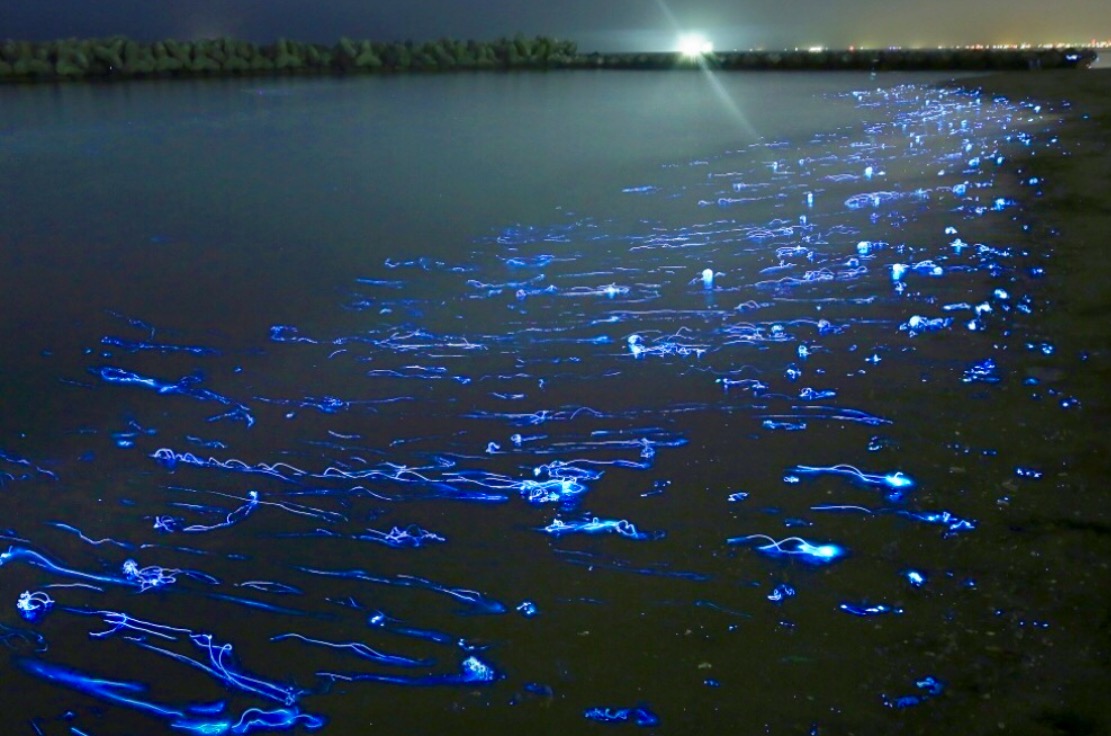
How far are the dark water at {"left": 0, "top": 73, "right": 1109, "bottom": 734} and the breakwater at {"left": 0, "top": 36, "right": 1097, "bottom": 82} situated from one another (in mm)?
11019

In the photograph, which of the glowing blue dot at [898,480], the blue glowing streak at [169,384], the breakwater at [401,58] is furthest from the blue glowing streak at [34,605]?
the breakwater at [401,58]

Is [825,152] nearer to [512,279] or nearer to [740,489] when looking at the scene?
[512,279]

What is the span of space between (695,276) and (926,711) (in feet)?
7.59

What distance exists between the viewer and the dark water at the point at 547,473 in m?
1.32

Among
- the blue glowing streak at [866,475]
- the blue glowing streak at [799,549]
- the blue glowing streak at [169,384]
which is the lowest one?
the blue glowing streak at [799,549]

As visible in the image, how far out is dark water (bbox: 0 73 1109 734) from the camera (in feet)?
4.33

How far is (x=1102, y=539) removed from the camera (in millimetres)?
1553

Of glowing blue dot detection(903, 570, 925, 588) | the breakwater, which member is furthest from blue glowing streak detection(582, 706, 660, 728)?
the breakwater

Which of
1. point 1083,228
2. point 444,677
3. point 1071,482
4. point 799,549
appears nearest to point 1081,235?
point 1083,228

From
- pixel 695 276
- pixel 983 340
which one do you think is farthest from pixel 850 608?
pixel 695 276

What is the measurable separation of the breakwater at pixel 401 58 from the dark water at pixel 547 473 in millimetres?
11019

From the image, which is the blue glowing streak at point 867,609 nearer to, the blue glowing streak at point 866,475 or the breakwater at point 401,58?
the blue glowing streak at point 866,475

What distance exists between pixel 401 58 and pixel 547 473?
16.4 meters

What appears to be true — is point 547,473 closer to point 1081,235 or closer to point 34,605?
point 34,605
